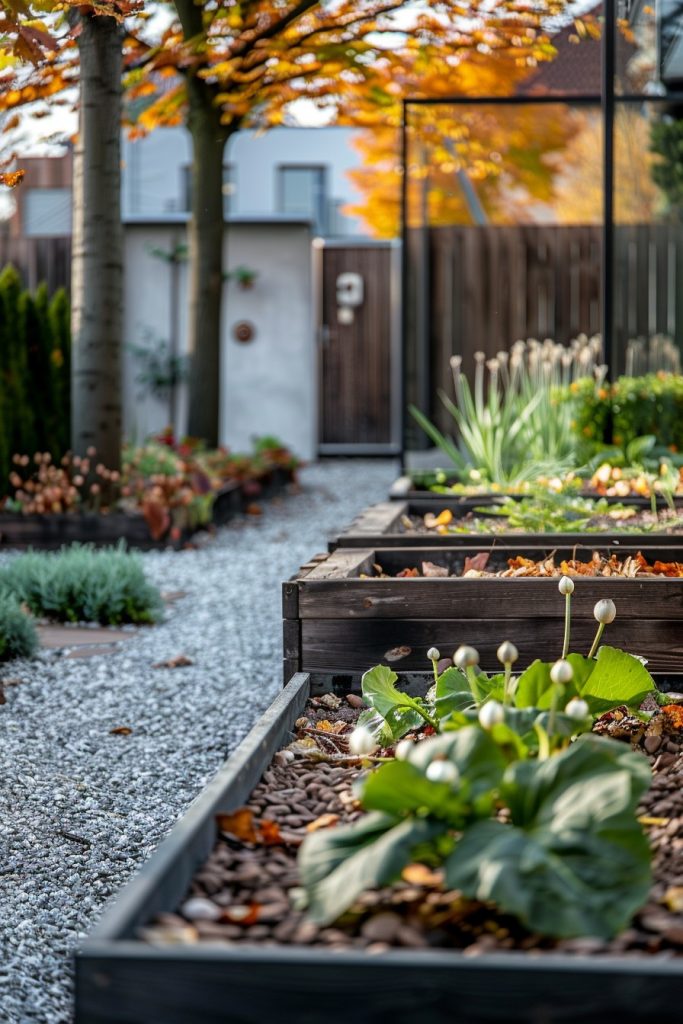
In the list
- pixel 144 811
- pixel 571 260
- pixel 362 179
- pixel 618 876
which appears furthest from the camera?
pixel 362 179

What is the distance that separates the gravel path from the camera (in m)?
2.08

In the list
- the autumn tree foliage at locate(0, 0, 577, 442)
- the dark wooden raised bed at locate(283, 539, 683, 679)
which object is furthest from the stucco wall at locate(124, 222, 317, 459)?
the dark wooden raised bed at locate(283, 539, 683, 679)

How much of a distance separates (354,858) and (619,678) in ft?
2.46

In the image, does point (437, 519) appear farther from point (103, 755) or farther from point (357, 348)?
point (357, 348)

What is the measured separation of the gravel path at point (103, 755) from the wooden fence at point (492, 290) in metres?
5.02

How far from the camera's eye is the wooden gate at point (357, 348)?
41.1 feet

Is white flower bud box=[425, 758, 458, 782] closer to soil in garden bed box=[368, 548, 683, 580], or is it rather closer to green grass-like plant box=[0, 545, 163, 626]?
soil in garden bed box=[368, 548, 683, 580]

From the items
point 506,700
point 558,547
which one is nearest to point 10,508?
point 558,547

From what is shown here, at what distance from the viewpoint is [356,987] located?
1.18 m

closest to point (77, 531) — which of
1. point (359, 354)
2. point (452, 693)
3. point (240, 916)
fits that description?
point (452, 693)

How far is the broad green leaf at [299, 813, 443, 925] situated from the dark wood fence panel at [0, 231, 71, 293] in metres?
10.8

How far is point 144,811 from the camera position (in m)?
2.60

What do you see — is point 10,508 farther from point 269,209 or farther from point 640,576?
point 269,209

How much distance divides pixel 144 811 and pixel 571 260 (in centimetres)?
885
